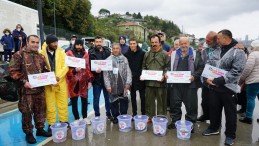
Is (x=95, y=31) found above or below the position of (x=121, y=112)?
above

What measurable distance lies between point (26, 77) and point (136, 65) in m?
2.29

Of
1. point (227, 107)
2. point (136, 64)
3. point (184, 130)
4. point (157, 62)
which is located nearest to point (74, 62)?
point (136, 64)

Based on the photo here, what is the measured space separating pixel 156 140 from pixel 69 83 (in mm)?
2251

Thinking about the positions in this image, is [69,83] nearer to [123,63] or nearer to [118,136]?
[123,63]

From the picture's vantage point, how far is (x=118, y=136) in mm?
4387

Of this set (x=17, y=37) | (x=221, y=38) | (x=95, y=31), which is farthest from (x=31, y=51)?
(x=95, y=31)

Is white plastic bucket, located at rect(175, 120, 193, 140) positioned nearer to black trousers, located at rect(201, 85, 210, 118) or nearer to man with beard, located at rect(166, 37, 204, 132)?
man with beard, located at rect(166, 37, 204, 132)

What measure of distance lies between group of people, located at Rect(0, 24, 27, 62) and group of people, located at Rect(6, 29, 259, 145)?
8.87m

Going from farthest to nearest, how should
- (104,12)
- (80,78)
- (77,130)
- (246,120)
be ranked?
(104,12)
(246,120)
(80,78)
(77,130)

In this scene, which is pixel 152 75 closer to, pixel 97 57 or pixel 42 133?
pixel 97 57

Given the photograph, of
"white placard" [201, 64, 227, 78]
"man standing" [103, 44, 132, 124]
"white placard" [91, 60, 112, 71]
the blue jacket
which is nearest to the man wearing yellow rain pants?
"white placard" [91, 60, 112, 71]

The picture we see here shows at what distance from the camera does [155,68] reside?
15.4ft

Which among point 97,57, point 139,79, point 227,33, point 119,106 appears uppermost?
point 227,33

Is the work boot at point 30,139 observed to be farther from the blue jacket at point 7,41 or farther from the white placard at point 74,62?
the blue jacket at point 7,41
